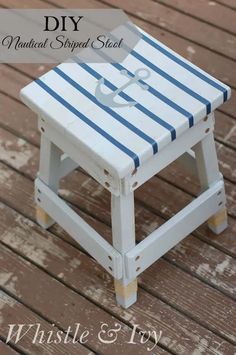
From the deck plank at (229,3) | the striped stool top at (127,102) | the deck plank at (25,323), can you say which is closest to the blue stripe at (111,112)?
the striped stool top at (127,102)

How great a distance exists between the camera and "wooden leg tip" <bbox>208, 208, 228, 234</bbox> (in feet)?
5.25

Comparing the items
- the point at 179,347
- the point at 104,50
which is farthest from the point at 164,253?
the point at 104,50

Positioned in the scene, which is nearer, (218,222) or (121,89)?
(121,89)

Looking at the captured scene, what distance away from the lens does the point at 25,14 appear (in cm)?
217

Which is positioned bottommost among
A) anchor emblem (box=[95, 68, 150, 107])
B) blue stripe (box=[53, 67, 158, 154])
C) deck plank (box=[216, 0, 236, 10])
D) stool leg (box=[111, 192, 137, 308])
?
stool leg (box=[111, 192, 137, 308])

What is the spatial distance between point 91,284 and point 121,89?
492 mm

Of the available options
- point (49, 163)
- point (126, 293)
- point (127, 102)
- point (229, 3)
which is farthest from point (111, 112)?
point (229, 3)

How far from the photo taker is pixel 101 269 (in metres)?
1.58

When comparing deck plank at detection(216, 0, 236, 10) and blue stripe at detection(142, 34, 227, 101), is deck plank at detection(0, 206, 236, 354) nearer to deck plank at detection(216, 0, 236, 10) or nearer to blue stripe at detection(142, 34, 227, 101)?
blue stripe at detection(142, 34, 227, 101)

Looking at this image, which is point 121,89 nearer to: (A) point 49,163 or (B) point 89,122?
(B) point 89,122

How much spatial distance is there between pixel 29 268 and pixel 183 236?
0.38m

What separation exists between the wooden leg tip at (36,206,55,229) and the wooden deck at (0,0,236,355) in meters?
0.02

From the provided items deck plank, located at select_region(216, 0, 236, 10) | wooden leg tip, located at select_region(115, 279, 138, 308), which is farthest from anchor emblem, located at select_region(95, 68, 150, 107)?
Result: deck plank, located at select_region(216, 0, 236, 10)

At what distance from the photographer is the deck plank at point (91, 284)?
1478 mm
